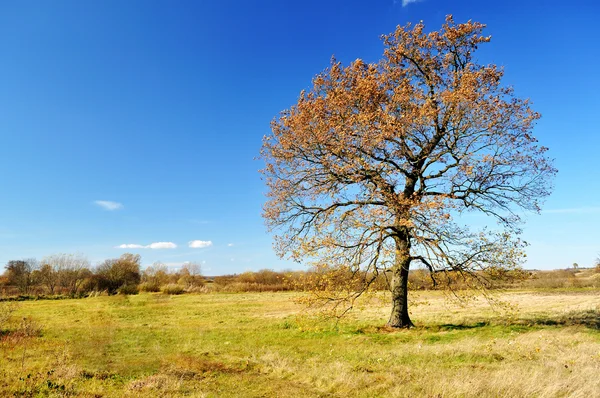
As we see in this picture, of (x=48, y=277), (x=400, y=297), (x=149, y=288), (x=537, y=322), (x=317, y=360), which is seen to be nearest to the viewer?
(x=317, y=360)

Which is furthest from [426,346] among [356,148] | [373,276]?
[356,148]

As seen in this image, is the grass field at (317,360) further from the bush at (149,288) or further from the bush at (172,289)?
the bush at (149,288)

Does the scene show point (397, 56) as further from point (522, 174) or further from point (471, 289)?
point (471, 289)

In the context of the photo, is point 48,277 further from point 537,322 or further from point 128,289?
point 537,322

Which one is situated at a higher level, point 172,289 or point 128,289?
point 128,289

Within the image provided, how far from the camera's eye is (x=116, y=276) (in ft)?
242

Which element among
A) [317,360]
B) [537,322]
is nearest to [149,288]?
[317,360]

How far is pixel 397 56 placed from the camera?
20703 mm

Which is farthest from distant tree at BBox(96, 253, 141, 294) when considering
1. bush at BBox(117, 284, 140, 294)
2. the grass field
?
the grass field

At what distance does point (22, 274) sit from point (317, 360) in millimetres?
79309

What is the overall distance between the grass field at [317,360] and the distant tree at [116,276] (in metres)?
50.2

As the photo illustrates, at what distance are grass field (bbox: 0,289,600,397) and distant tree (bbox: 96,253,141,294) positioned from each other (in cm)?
5024

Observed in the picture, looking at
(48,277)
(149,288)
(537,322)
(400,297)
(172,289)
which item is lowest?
(172,289)

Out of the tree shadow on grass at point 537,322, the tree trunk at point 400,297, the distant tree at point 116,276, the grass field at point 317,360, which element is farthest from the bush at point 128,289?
the tree shadow on grass at point 537,322
